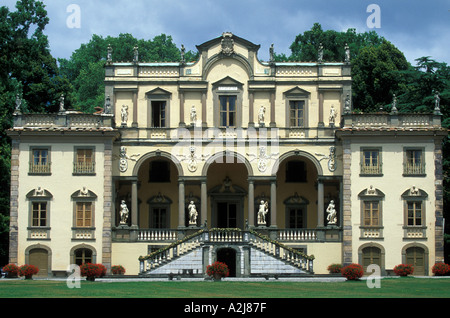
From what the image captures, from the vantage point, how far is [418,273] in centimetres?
5022

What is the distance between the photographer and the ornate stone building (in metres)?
50.4

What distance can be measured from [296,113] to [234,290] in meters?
20.5

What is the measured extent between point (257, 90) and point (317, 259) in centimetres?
1150

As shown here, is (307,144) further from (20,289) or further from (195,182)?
(20,289)

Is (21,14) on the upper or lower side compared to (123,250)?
upper

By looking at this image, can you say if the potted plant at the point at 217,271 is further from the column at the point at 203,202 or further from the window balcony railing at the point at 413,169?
the window balcony railing at the point at 413,169

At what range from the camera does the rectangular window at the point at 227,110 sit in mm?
53781

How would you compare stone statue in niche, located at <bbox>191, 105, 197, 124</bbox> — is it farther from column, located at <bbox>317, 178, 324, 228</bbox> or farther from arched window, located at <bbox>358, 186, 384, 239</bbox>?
arched window, located at <bbox>358, 186, 384, 239</bbox>

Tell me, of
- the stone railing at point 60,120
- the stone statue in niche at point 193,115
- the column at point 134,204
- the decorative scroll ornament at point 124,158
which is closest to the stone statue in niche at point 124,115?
the decorative scroll ornament at point 124,158

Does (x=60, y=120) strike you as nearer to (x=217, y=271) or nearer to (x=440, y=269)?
(x=217, y=271)

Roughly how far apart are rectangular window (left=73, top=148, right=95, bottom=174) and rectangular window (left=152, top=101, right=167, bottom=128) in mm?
4897

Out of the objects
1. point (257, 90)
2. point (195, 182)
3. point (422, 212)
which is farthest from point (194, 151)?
point (422, 212)

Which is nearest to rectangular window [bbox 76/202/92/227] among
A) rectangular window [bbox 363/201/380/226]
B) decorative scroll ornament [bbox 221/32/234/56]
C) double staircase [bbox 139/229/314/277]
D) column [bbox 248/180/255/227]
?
double staircase [bbox 139/229/314/277]

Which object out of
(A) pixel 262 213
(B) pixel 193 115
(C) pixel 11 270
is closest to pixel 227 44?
(B) pixel 193 115
